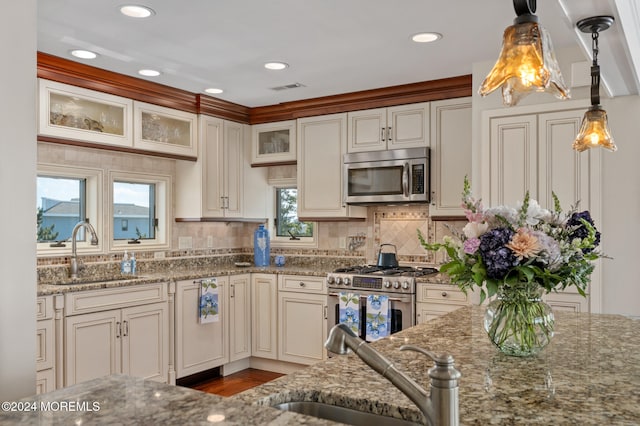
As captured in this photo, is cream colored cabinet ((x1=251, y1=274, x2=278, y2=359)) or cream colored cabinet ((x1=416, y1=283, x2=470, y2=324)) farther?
cream colored cabinet ((x1=251, y1=274, x2=278, y2=359))

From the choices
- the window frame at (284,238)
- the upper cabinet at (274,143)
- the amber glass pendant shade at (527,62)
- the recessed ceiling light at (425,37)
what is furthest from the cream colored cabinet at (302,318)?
the amber glass pendant shade at (527,62)

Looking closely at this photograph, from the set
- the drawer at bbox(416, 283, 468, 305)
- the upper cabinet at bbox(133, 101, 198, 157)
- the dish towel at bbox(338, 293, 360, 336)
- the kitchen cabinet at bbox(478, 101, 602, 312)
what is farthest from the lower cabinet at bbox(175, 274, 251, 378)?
the kitchen cabinet at bbox(478, 101, 602, 312)

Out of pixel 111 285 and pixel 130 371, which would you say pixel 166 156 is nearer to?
pixel 111 285

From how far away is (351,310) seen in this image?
426 cm

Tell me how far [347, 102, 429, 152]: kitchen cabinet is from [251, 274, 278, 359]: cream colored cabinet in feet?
4.61

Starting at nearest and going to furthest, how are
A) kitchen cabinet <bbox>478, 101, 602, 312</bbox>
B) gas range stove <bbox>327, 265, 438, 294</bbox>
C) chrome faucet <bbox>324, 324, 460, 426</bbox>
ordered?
chrome faucet <bbox>324, 324, 460, 426</bbox> < kitchen cabinet <bbox>478, 101, 602, 312</bbox> < gas range stove <bbox>327, 265, 438, 294</bbox>

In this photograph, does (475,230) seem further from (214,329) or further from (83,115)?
(214,329)

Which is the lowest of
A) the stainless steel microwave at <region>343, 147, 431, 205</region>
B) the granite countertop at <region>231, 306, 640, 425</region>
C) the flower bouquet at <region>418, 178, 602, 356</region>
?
the granite countertop at <region>231, 306, 640, 425</region>

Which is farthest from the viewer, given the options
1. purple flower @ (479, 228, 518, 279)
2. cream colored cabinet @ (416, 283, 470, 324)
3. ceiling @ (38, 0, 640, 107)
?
cream colored cabinet @ (416, 283, 470, 324)

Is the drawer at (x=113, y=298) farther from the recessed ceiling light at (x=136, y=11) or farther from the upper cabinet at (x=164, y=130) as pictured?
the recessed ceiling light at (x=136, y=11)

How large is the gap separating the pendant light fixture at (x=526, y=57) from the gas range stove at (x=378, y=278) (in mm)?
2799

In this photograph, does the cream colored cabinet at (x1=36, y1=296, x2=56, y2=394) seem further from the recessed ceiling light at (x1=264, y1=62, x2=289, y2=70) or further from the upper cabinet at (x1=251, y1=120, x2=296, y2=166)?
the upper cabinet at (x1=251, y1=120, x2=296, y2=166)

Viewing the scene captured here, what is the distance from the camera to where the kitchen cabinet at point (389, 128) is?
436cm

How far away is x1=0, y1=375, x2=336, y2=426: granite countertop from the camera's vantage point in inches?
39.1
